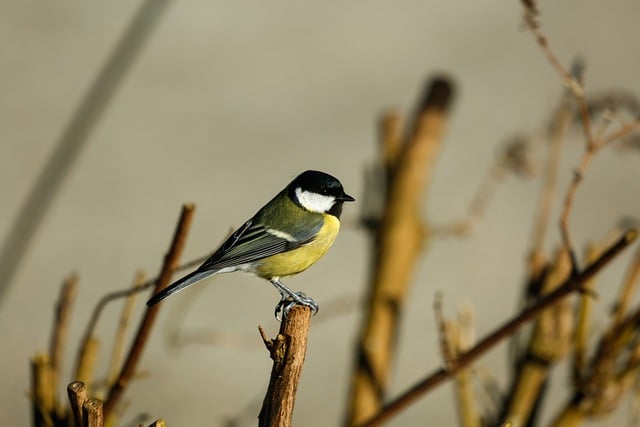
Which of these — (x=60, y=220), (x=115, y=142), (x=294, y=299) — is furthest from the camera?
(x=115, y=142)

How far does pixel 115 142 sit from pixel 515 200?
2368 mm

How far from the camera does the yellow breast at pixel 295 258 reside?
1819 mm

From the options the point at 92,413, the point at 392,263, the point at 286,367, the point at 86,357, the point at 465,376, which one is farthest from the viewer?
the point at 392,263

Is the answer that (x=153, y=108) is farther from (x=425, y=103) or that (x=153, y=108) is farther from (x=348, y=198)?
(x=348, y=198)

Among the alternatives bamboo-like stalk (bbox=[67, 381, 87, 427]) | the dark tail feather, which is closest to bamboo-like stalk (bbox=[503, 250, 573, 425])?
the dark tail feather

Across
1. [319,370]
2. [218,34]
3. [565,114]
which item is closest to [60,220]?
[319,370]

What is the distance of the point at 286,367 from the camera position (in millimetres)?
1193

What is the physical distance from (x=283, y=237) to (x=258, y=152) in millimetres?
3794

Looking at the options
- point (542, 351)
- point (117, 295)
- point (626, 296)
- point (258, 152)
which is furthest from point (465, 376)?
point (258, 152)

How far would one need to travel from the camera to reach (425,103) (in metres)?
2.39

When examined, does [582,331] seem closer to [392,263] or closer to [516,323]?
[516,323]

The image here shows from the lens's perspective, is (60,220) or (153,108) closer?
(60,220)

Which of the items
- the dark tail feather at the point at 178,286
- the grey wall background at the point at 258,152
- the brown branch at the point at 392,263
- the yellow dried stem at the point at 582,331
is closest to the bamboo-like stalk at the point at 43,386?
the dark tail feather at the point at 178,286

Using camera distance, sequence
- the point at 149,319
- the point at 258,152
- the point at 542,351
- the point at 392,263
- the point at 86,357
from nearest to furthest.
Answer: the point at 149,319, the point at 86,357, the point at 542,351, the point at 392,263, the point at 258,152
